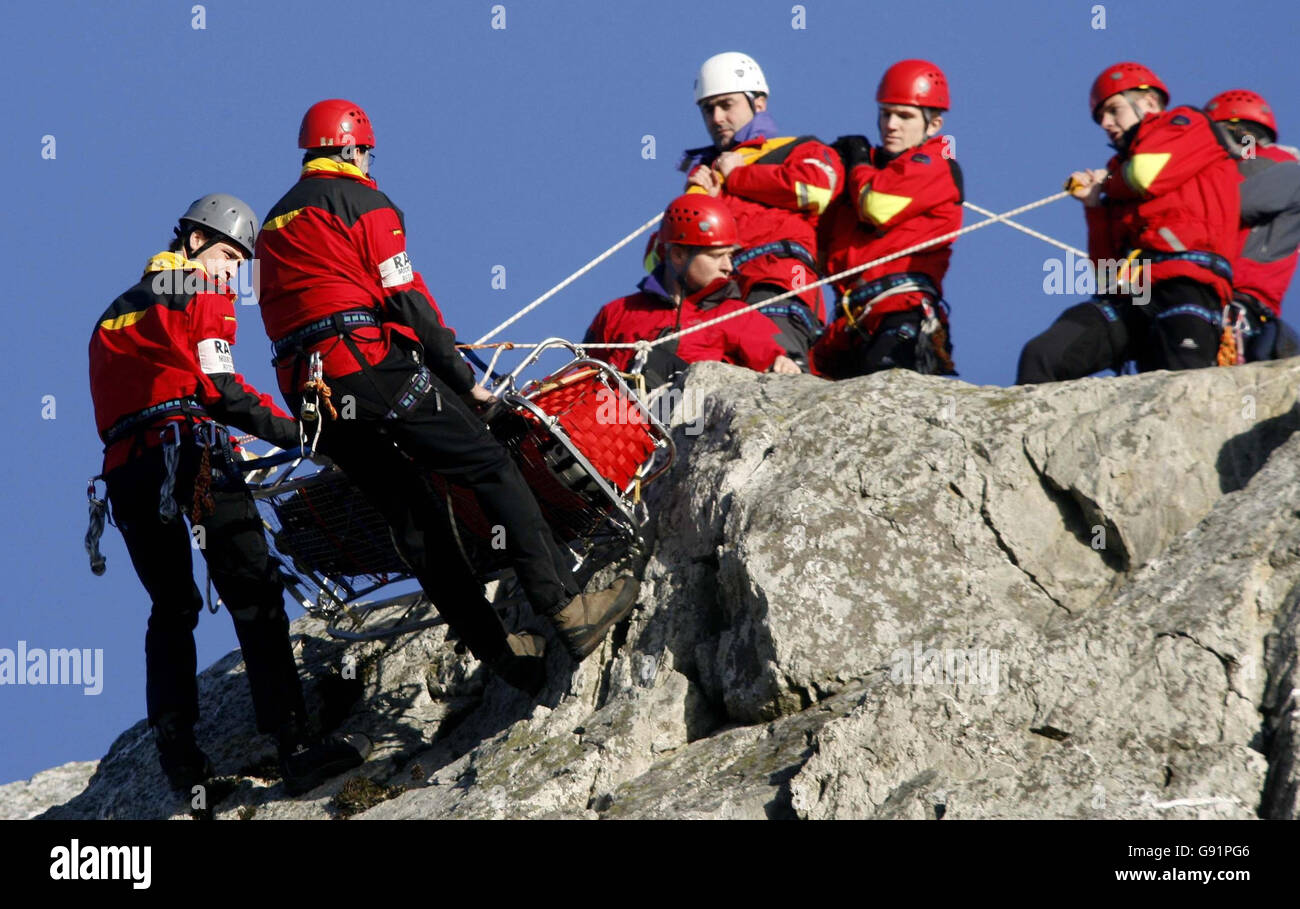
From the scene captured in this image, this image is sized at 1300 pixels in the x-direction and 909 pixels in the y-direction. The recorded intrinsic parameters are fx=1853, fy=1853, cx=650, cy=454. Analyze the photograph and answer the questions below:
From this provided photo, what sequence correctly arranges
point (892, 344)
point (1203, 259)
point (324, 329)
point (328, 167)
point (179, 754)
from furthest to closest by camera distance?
point (892, 344), point (1203, 259), point (179, 754), point (328, 167), point (324, 329)

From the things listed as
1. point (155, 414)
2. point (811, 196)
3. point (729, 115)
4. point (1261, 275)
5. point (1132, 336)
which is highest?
point (729, 115)

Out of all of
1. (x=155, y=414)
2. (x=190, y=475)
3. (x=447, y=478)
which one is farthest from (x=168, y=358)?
(x=447, y=478)

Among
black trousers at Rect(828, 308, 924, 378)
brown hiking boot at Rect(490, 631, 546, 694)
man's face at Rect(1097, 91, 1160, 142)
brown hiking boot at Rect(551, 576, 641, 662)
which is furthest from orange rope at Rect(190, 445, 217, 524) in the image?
man's face at Rect(1097, 91, 1160, 142)

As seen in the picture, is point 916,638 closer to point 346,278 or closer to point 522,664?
point 522,664

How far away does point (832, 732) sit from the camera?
7863 millimetres

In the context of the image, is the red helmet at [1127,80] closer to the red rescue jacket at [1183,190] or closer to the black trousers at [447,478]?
the red rescue jacket at [1183,190]

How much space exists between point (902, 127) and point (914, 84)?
0.94 ft

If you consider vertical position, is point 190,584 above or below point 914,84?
below

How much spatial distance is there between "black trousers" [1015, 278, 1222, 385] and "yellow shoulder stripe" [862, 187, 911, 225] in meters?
1.46

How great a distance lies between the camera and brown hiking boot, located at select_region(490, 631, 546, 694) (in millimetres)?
9781

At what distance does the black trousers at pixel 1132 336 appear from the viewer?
35.3 ft

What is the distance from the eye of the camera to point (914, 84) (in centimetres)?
1216
